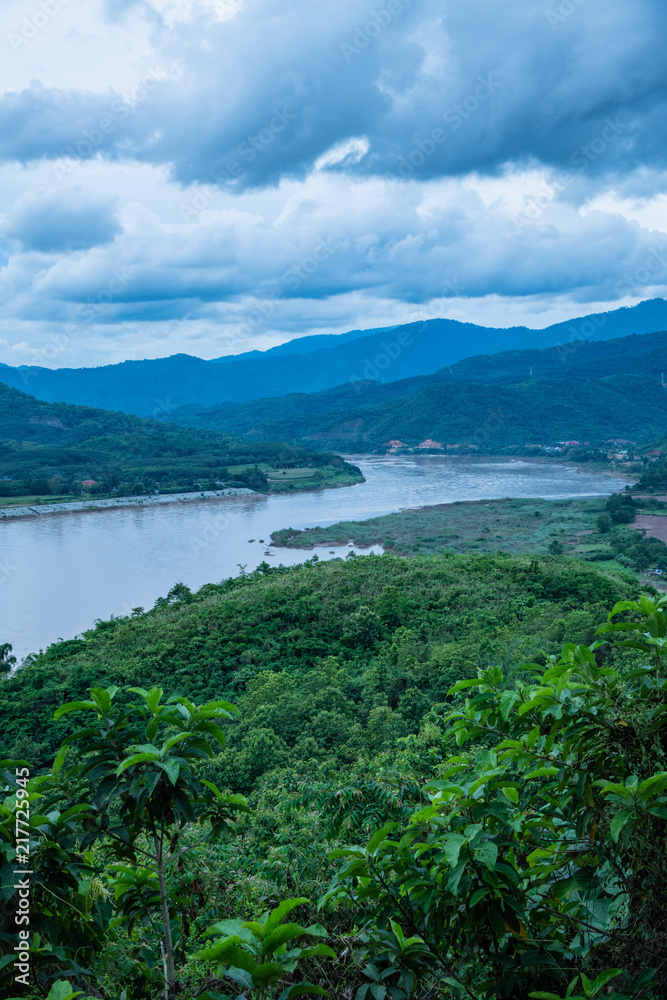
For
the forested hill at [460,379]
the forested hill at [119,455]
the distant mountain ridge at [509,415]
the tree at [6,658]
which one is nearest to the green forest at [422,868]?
the tree at [6,658]

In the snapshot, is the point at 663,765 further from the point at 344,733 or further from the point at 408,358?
the point at 408,358

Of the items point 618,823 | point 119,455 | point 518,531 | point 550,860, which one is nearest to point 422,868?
point 550,860

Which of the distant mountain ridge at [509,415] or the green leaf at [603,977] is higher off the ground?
the distant mountain ridge at [509,415]

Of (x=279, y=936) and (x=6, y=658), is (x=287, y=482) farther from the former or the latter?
(x=279, y=936)

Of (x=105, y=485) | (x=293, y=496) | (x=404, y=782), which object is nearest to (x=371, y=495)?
(x=293, y=496)

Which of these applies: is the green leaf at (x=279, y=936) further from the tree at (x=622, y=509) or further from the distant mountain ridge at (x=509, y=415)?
the distant mountain ridge at (x=509, y=415)

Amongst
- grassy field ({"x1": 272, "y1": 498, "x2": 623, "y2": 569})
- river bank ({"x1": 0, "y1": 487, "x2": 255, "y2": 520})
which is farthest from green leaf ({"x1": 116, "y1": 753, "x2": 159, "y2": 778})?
river bank ({"x1": 0, "y1": 487, "x2": 255, "y2": 520})
